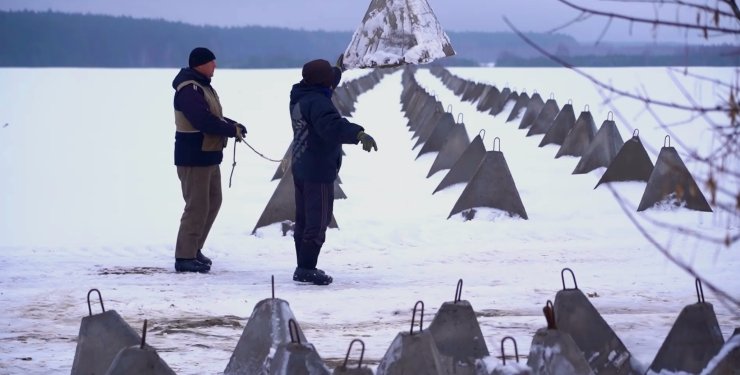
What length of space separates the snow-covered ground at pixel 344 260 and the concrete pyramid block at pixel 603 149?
0.17 m

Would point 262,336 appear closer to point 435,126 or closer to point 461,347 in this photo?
point 461,347

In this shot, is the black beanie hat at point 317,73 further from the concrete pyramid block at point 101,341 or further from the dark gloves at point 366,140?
the concrete pyramid block at point 101,341

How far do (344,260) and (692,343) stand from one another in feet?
15.9

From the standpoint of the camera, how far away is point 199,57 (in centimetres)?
885

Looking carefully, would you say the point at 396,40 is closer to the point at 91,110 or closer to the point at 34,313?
the point at 34,313

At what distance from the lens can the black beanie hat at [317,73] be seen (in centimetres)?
830

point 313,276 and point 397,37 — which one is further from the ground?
point 397,37

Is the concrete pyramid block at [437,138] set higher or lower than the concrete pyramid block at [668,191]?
higher

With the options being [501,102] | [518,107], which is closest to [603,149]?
[518,107]

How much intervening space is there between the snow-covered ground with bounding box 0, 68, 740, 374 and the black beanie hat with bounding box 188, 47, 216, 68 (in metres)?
1.53

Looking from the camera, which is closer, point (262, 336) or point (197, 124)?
point (262, 336)

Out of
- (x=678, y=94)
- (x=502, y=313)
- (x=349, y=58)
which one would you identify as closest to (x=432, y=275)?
(x=502, y=313)

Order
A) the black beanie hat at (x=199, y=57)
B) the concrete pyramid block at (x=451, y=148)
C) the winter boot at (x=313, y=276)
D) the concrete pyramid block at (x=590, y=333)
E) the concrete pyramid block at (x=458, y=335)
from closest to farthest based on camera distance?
the concrete pyramid block at (x=458, y=335)
the concrete pyramid block at (x=590, y=333)
the winter boot at (x=313, y=276)
the black beanie hat at (x=199, y=57)
the concrete pyramid block at (x=451, y=148)

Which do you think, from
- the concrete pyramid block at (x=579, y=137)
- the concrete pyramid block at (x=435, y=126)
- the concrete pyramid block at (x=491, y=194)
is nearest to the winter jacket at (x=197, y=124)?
the concrete pyramid block at (x=491, y=194)
